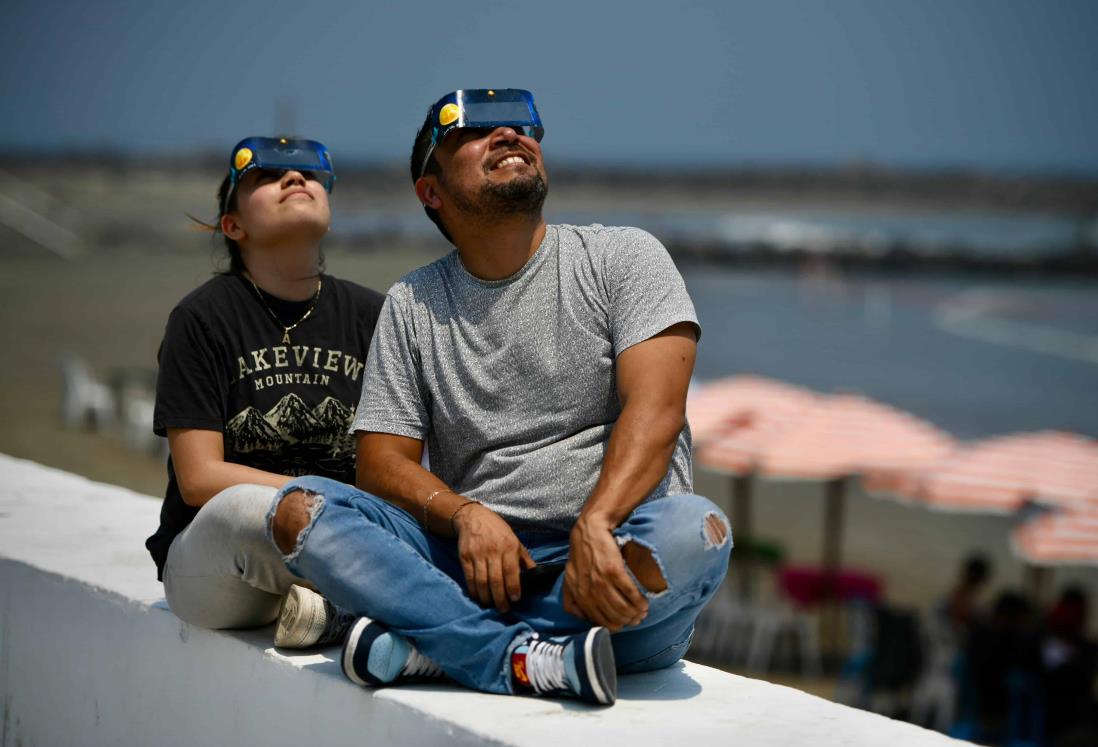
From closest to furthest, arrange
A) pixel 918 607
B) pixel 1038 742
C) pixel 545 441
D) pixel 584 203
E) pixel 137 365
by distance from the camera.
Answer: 1. pixel 545 441
2. pixel 1038 742
3. pixel 918 607
4. pixel 137 365
5. pixel 584 203

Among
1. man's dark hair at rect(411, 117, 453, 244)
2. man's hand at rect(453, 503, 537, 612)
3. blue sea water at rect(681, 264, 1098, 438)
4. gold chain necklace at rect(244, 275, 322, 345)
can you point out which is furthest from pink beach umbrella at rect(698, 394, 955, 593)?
blue sea water at rect(681, 264, 1098, 438)

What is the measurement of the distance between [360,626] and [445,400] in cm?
51

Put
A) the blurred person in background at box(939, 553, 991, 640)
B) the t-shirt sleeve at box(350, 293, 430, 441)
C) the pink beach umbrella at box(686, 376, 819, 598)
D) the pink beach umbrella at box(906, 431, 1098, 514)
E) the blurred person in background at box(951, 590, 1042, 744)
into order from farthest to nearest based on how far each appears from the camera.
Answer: the pink beach umbrella at box(686, 376, 819, 598) < the pink beach umbrella at box(906, 431, 1098, 514) < the blurred person in background at box(939, 553, 991, 640) < the blurred person in background at box(951, 590, 1042, 744) < the t-shirt sleeve at box(350, 293, 430, 441)

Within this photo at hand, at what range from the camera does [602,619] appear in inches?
91.7

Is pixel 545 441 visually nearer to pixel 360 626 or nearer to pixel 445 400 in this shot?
pixel 445 400

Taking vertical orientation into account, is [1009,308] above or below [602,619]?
below

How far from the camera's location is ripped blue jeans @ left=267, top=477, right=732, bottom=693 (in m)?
2.30

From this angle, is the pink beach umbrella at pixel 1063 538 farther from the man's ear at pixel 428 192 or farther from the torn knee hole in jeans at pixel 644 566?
the torn knee hole in jeans at pixel 644 566

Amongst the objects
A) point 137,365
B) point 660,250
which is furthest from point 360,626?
point 137,365

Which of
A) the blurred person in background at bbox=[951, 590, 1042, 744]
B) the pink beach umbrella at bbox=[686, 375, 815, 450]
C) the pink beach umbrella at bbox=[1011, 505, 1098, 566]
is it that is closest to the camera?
the blurred person in background at bbox=[951, 590, 1042, 744]

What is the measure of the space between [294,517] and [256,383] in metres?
A: 0.63

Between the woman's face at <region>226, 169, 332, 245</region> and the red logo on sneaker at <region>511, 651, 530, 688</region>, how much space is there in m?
1.22

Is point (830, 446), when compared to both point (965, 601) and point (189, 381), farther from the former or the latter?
point (189, 381)

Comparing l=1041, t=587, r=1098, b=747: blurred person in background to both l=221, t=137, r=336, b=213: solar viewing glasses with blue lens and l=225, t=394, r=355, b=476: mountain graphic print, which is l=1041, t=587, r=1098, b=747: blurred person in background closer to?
l=225, t=394, r=355, b=476: mountain graphic print
